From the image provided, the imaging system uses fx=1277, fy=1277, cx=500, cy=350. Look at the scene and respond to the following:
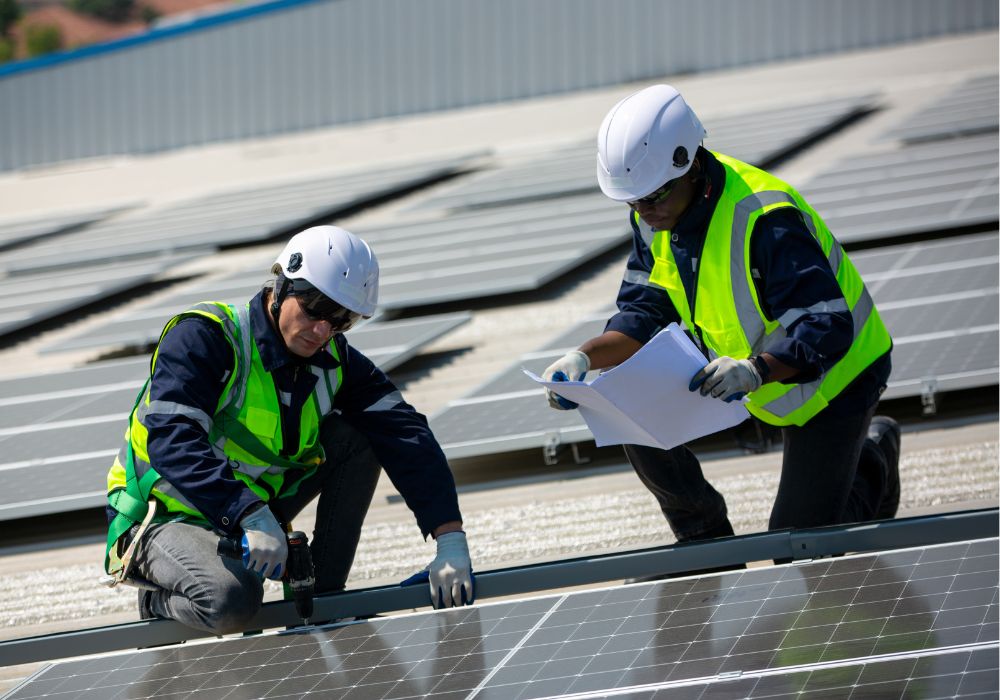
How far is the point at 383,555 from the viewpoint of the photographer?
6.22 meters

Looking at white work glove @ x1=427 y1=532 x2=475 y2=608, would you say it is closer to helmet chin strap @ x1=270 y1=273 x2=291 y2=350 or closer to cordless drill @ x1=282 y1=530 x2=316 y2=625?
cordless drill @ x1=282 y1=530 x2=316 y2=625

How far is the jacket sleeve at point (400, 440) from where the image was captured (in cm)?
501

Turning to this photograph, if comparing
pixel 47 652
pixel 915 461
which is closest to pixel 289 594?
pixel 47 652

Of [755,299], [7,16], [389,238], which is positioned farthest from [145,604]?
[7,16]

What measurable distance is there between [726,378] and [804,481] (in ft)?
2.69

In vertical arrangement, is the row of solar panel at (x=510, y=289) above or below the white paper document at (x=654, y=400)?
below

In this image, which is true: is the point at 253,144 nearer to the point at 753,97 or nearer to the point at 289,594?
the point at 753,97

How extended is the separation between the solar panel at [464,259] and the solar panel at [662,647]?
267 inches

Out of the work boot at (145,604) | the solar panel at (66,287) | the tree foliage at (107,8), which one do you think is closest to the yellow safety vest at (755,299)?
the work boot at (145,604)

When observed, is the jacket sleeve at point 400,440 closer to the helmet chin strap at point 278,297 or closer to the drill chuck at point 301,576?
the helmet chin strap at point 278,297

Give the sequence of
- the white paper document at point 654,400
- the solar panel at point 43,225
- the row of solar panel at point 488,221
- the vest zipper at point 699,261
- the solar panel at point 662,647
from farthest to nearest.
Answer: the solar panel at point 43,225 < the row of solar panel at point 488,221 < the vest zipper at point 699,261 < the white paper document at point 654,400 < the solar panel at point 662,647

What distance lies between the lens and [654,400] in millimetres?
4594

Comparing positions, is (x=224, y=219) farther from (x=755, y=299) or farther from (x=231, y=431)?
(x=755, y=299)

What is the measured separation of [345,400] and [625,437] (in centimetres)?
118
